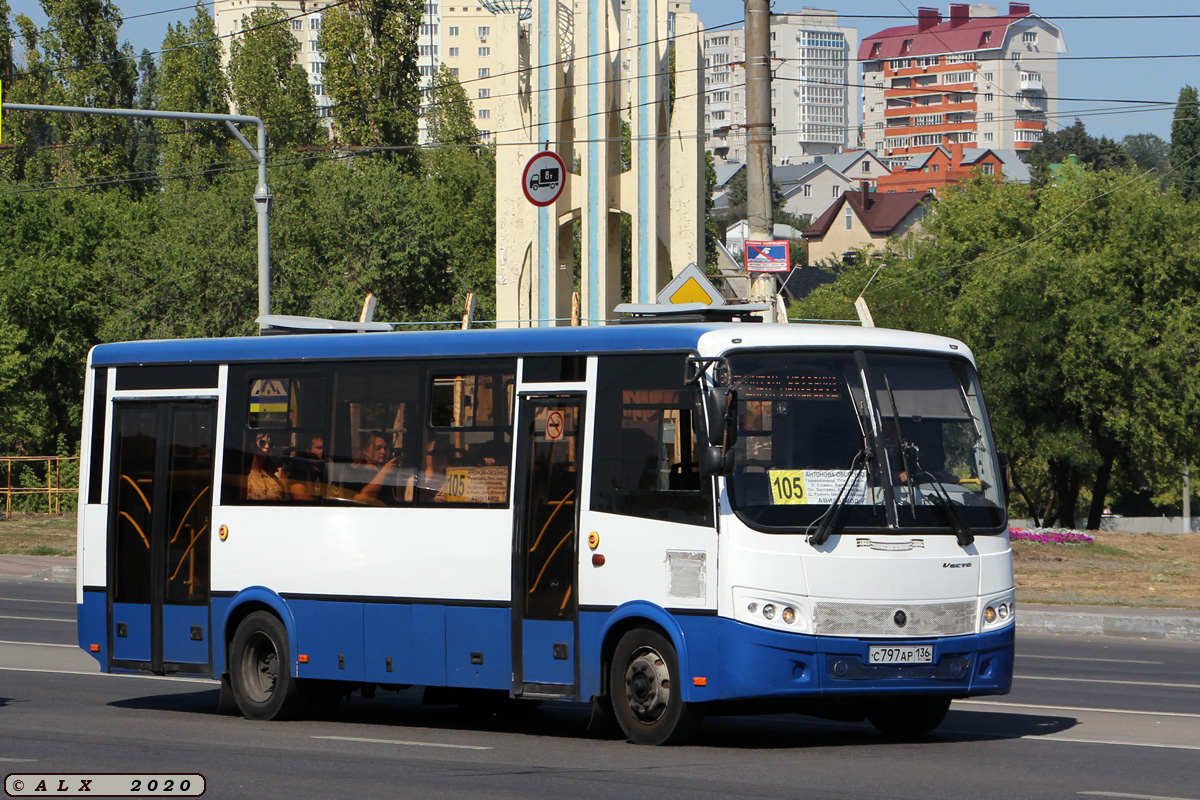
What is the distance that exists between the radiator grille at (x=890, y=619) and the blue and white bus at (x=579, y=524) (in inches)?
0.5

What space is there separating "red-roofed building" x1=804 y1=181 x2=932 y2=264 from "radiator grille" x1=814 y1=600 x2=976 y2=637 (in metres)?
152

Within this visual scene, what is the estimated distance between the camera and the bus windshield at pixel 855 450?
10.0 m

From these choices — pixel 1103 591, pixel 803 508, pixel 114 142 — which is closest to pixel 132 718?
pixel 803 508

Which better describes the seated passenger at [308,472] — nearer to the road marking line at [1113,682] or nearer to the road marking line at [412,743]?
the road marking line at [412,743]

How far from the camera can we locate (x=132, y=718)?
1227 cm

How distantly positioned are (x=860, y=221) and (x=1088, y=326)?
120 metres

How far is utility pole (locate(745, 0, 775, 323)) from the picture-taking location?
59.0 feet

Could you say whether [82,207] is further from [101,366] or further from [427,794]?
[427,794]

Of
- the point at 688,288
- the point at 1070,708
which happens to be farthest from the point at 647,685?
the point at 688,288

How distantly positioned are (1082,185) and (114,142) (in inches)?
1492

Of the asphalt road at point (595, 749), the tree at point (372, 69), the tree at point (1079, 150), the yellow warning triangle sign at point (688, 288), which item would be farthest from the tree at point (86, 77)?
the tree at point (1079, 150)

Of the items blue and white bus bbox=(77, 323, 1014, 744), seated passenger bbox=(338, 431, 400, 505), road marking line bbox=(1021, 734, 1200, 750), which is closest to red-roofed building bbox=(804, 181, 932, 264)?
blue and white bus bbox=(77, 323, 1014, 744)

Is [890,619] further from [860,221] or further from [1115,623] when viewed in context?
[860,221]

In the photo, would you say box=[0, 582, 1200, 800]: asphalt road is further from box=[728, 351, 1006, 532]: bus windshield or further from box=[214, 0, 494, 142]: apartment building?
box=[214, 0, 494, 142]: apartment building
